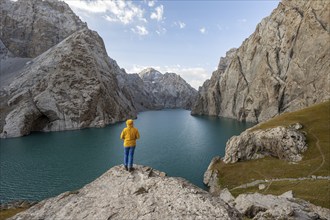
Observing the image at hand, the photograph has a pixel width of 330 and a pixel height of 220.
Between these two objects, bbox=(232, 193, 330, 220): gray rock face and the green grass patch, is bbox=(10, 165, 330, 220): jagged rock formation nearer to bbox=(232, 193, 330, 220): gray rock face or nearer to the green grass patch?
bbox=(232, 193, 330, 220): gray rock face

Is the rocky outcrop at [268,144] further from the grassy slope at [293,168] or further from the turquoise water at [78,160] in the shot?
the turquoise water at [78,160]

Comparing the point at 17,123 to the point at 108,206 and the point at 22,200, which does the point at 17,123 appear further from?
the point at 108,206

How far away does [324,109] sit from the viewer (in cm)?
9206

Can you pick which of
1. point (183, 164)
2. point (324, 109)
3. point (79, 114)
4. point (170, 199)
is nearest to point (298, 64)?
point (324, 109)

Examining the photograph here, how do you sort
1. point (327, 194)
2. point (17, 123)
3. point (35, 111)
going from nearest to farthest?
1. point (327, 194)
2. point (17, 123)
3. point (35, 111)

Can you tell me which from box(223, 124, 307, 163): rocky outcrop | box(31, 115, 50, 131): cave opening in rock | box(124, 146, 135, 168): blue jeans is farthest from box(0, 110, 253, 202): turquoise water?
box(124, 146, 135, 168): blue jeans

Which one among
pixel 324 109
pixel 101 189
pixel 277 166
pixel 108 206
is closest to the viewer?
pixel 108 206

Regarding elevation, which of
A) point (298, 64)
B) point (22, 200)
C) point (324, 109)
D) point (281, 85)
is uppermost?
point (298, 64)

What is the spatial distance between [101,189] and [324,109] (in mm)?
92653

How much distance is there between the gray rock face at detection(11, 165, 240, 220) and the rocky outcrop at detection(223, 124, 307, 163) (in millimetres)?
60927

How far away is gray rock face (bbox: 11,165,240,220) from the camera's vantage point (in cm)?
1516

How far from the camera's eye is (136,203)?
1639cm

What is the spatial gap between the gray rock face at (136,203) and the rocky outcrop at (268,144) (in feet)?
200

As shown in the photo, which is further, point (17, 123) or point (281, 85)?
point (281, 85)
